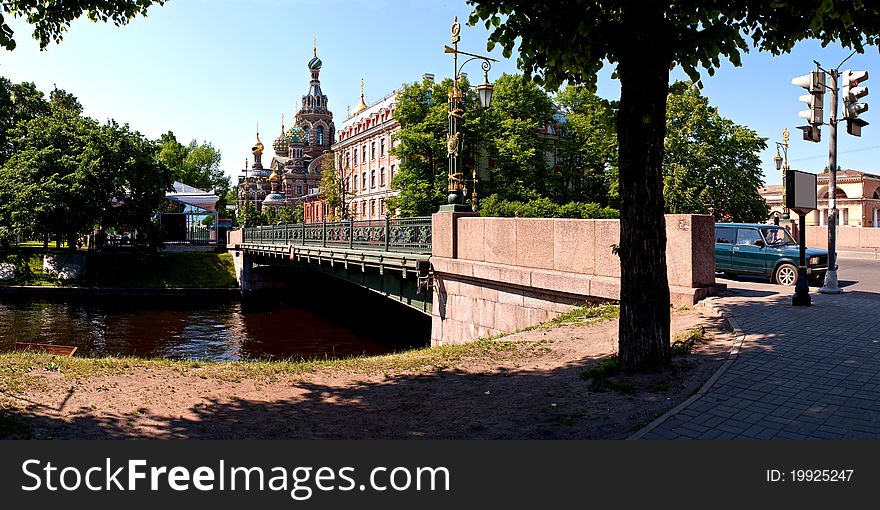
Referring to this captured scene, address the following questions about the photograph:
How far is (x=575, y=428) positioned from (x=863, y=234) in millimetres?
38604

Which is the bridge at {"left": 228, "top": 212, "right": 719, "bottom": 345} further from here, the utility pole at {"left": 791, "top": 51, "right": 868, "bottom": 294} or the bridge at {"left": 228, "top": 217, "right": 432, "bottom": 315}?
the utility pole at {"left": 791, "top": 51, "right": 868, "bottom": 294}

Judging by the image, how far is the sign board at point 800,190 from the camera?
1148 centimetres

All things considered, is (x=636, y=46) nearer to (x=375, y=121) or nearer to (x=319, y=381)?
(x=319, y=381)

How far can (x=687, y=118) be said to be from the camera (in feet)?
133

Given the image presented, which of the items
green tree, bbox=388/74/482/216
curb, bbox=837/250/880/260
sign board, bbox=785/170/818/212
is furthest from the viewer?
green tree, bbox=388/74/482/216

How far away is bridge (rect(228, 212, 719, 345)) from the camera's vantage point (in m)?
10.9

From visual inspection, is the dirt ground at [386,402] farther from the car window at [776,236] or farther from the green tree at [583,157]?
the green tree at [583,157]

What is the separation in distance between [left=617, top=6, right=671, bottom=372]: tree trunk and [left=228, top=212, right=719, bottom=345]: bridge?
3881 mm

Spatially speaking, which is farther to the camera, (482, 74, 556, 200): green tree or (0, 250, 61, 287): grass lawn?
(482, 74, 556, 200): green tree

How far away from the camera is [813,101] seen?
1250 centimetres

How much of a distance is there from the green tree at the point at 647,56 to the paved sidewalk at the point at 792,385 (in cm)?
107

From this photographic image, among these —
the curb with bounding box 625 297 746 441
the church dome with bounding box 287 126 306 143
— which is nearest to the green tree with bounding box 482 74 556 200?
the curb with bounding box 625 297 746 441

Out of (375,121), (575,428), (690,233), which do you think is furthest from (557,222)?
(375,121)

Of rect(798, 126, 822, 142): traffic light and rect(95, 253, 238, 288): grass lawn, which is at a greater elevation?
rect(798, 126, 822, 142): traffic light
